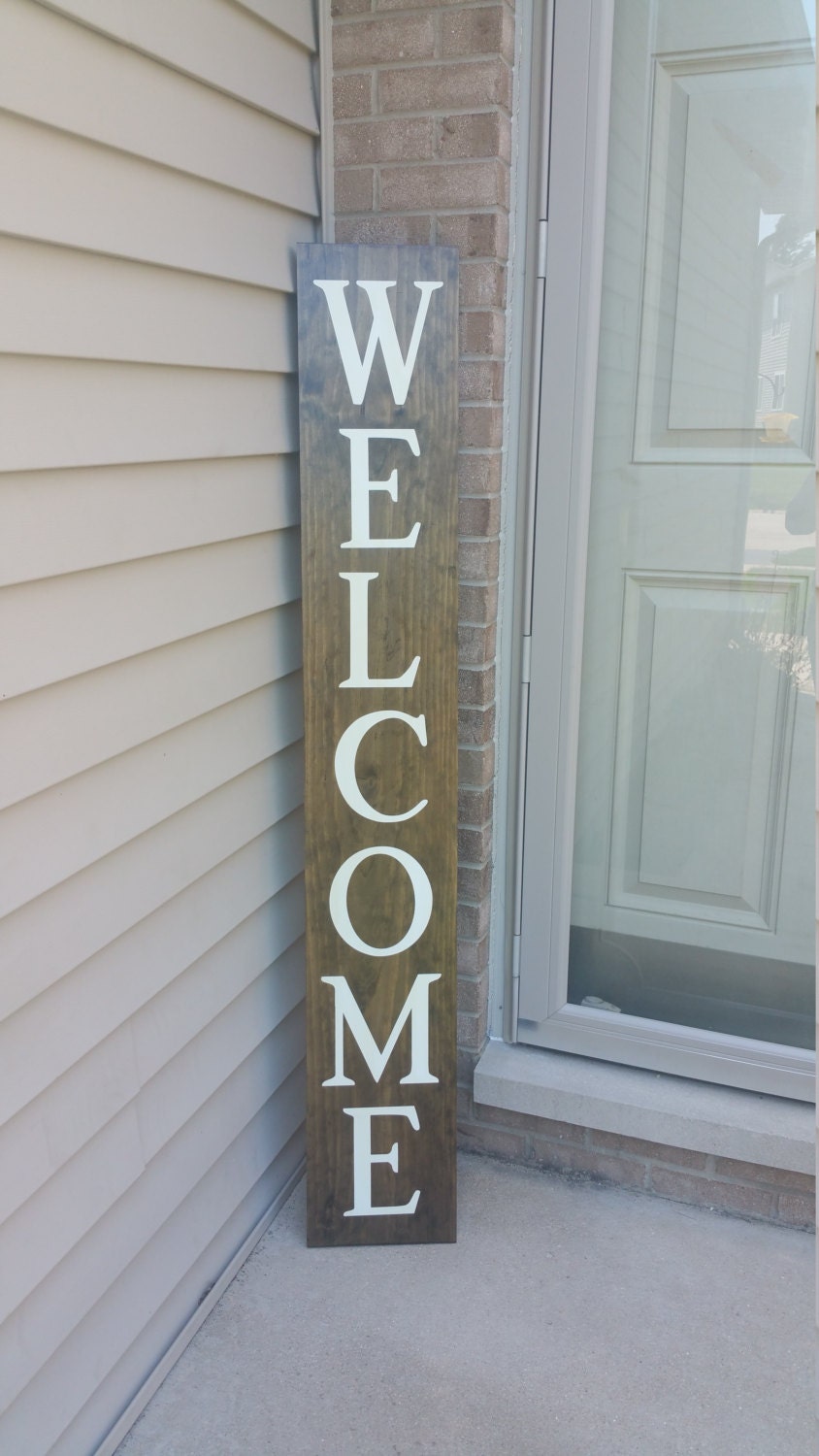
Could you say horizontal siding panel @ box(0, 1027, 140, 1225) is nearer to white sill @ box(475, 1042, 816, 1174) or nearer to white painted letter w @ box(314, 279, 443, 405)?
white sill @ box(475, 1042, 816, 1174)

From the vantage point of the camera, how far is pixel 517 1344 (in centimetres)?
171

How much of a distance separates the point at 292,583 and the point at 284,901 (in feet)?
1.85

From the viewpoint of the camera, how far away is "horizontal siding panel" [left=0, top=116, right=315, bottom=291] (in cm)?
115

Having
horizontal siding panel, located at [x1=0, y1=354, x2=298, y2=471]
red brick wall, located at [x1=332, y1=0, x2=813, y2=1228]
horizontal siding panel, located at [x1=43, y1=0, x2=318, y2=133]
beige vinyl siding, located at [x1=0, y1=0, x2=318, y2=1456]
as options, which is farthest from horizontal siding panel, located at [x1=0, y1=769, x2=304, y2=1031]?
horizontal siding panel, located at [x1=43, y1=0, x2=318, y2=133]

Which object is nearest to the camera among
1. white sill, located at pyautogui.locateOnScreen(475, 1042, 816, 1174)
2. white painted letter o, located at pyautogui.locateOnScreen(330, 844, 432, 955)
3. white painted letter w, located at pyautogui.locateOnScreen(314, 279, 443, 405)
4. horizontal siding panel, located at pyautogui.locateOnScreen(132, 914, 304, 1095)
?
horizontal siding panel, located at pyautogui.locateOnScreen(132, 914, 304, 1095)

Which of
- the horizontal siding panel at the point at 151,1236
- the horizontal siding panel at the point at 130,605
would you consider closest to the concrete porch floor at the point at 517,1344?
the horizontal siding panel at the point at 151,1236

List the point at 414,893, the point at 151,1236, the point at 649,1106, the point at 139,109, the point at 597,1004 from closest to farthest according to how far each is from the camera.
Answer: the point at 139,109 → the point at 151,1236 → the point at 414,893 → the point at 649,1106 → the point at 597,1004

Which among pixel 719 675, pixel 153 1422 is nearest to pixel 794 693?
pixel 719 675

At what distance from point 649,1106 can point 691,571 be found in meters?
0.97

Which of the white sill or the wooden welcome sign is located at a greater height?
the wooden welcome sign

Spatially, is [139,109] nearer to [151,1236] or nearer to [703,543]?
[703,543]

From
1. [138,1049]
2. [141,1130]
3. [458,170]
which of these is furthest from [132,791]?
[458,170]

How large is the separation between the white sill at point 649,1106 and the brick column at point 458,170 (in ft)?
2.41

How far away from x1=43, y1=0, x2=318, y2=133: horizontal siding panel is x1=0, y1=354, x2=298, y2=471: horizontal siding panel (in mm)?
374
